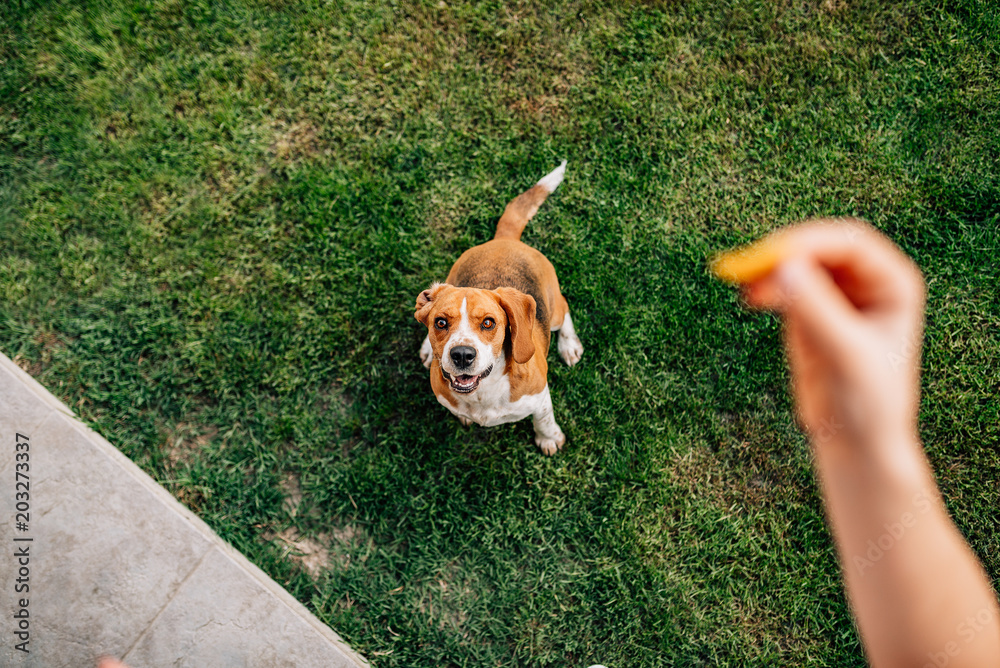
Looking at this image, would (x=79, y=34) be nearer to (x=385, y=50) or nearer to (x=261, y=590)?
(x=385, y=50)

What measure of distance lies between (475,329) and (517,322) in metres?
0.24

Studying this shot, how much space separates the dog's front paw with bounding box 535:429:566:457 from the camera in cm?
398

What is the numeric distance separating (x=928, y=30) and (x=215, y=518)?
6712mm

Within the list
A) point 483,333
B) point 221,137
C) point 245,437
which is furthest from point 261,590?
point 221,137

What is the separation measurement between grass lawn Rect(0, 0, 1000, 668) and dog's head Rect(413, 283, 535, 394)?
124 cm

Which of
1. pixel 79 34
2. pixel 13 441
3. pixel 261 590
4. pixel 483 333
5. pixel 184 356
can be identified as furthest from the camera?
pixel 79 34

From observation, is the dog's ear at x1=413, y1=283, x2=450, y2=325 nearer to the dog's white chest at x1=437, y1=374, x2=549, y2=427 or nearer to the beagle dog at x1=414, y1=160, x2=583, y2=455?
the beagle dog at x1=414, y1=160, x2=583, y2=455

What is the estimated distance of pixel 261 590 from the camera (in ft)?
12.2

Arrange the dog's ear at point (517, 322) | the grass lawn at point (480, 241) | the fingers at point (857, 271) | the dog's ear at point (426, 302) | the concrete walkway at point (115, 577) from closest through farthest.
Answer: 1. the fingers at point (857, 271)
2. the dog's ear at point (517, 322)
3. the dog's ear at point (426, 302)
4. the concrete walkway at point (115, 577)
5. the grass lawn at point (480, 241)

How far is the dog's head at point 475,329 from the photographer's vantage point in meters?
2.79

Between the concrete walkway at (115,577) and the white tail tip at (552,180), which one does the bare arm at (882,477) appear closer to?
the white tail tip at (552,180)

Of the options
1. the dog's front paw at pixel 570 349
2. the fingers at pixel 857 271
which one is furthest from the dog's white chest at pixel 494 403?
the fingers at pixel 857 271

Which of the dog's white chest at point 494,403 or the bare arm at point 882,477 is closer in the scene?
the bare arm at point 882,477

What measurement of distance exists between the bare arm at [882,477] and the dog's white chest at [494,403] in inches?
95.2
